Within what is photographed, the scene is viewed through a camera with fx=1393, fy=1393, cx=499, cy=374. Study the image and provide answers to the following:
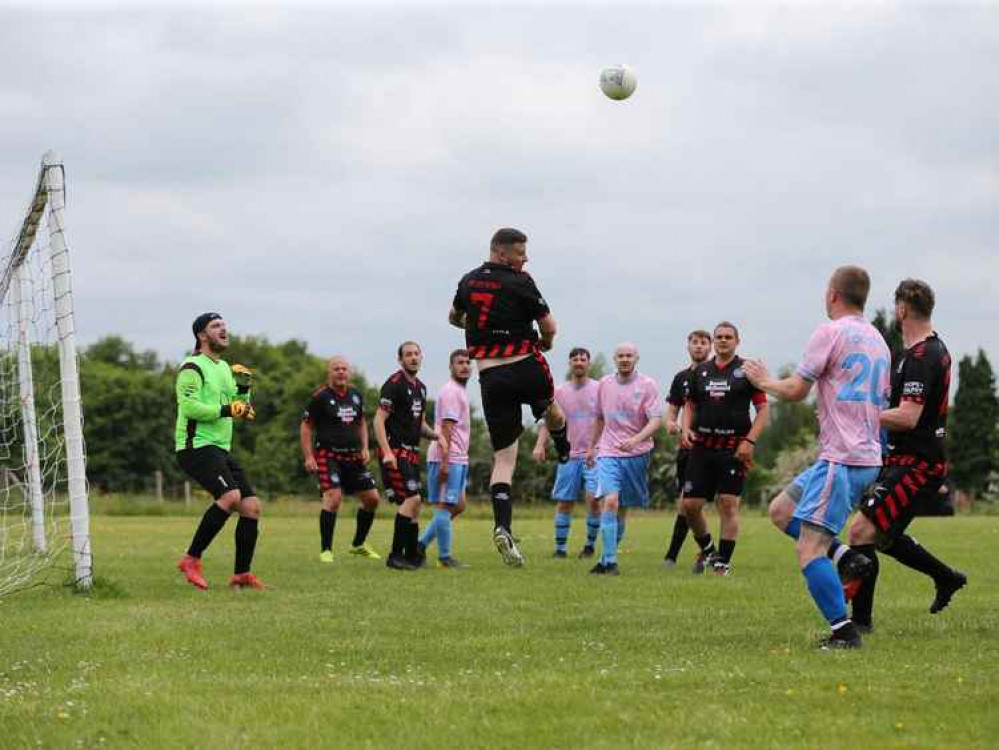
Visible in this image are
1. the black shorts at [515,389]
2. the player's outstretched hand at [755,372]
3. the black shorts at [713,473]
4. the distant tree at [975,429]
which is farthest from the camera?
the distant tree at [975,429]

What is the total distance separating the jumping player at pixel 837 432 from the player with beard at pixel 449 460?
25.5ft

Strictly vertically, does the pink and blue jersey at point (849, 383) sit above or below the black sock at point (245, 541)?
above

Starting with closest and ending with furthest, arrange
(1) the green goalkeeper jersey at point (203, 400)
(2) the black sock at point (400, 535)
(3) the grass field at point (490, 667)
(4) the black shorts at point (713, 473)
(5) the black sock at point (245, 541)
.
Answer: (3) the grass field at point (490, 667) < (1) the green goalkeeper jersey at point (203, 400) < (5) the black sock at point (245, 541) < (4) the black shorts at point (713, 473) < (2) the black sock at point (400, 535)

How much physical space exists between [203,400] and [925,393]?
6.11m

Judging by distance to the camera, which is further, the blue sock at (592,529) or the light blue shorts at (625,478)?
the blue sock at (592,529)

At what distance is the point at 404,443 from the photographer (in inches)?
626

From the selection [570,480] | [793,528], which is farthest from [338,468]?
[793,528]

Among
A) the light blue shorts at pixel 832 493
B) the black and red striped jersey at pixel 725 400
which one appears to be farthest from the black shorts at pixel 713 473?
the light blue shorts at pixel 832 493

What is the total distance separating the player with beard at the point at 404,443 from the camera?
1545 cm

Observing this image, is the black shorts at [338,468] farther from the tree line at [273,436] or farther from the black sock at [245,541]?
the tree line at [273,436]

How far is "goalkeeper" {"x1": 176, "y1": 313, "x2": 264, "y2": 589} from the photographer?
1198 centimetres

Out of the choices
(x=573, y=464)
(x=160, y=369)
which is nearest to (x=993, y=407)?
(x=160, y=369)

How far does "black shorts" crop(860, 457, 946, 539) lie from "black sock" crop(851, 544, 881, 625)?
161mm

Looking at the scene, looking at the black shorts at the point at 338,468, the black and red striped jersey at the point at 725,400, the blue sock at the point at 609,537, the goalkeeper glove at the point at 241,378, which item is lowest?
the blue sock at the point at 609,537
